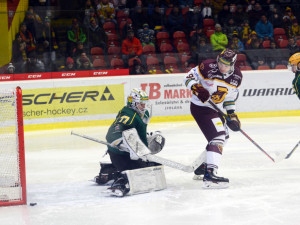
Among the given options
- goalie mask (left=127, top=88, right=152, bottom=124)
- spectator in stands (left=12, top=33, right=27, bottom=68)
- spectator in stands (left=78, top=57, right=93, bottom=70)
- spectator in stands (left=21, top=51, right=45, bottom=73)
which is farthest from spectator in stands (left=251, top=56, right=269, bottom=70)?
goalie mask (left=127, top=88, right=152, bottom=124)

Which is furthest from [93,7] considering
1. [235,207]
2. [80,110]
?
[235,207]

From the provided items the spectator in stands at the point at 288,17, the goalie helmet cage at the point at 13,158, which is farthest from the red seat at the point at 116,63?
the goalie helmet cage at the point at 13,158

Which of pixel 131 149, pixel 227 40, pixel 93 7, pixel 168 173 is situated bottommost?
pixel 168 173

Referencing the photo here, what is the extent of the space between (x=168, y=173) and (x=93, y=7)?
17.3ft

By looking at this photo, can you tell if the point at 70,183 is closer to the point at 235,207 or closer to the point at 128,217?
the point at 128,217

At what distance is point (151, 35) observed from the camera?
10406mm

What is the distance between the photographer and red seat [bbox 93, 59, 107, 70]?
9.83 m

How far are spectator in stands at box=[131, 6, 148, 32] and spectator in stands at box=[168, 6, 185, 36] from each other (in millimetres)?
528

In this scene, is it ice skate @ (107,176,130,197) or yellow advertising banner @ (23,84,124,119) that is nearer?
ice skate @ (107,176,130,197)

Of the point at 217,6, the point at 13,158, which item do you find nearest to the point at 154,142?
the point at 13,158

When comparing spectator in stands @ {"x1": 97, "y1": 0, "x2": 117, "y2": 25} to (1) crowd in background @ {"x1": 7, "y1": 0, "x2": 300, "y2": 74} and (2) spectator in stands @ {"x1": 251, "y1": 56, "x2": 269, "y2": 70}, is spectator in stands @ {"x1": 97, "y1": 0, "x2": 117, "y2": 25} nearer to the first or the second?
(1) crowd in background @ {"x1": 7, "y1": 0, "x2": 300, "y2": 74}

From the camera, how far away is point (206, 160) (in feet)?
17.0

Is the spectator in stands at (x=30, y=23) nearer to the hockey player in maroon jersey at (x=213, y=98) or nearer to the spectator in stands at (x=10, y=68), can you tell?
the spectator in stands at (x=10, y=68)

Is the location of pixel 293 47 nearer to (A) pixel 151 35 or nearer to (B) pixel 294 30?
(B) pixel 294 30
